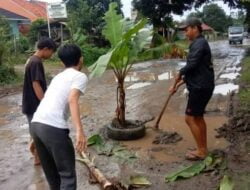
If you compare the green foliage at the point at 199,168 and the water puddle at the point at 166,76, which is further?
the water puddle at the point at 166,76

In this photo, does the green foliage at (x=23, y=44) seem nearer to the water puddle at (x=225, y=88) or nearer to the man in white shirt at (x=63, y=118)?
the water puddle at (x=225, y=88)

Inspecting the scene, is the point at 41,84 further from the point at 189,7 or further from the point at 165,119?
the point at 189,7

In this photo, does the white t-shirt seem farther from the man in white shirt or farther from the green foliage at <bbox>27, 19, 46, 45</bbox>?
the green foliage at <bbox>27, 19, 46, 45</bbox>

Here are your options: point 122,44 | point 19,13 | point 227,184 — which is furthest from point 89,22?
point 227,184

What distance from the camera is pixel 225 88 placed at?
13.1 meters

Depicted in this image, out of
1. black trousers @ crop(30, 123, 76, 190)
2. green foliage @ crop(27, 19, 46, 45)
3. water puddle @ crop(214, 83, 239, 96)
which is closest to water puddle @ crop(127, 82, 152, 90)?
water puddle @ crop(214, 83, 239, 96)

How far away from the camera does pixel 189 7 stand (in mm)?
36750

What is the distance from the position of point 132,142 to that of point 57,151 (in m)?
3.66

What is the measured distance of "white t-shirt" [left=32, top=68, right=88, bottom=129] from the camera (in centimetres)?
373

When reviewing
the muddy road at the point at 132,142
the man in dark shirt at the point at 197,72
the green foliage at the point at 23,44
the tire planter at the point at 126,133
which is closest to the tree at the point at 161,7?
the green foliage at the point at 23,44

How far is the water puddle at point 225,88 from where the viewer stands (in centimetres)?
1225

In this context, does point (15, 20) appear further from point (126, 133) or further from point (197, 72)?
point (197, 72)

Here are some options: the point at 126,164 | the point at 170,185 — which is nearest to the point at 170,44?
the point at 126,164

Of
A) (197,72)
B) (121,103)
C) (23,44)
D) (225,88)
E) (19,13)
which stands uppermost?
(19,13)
